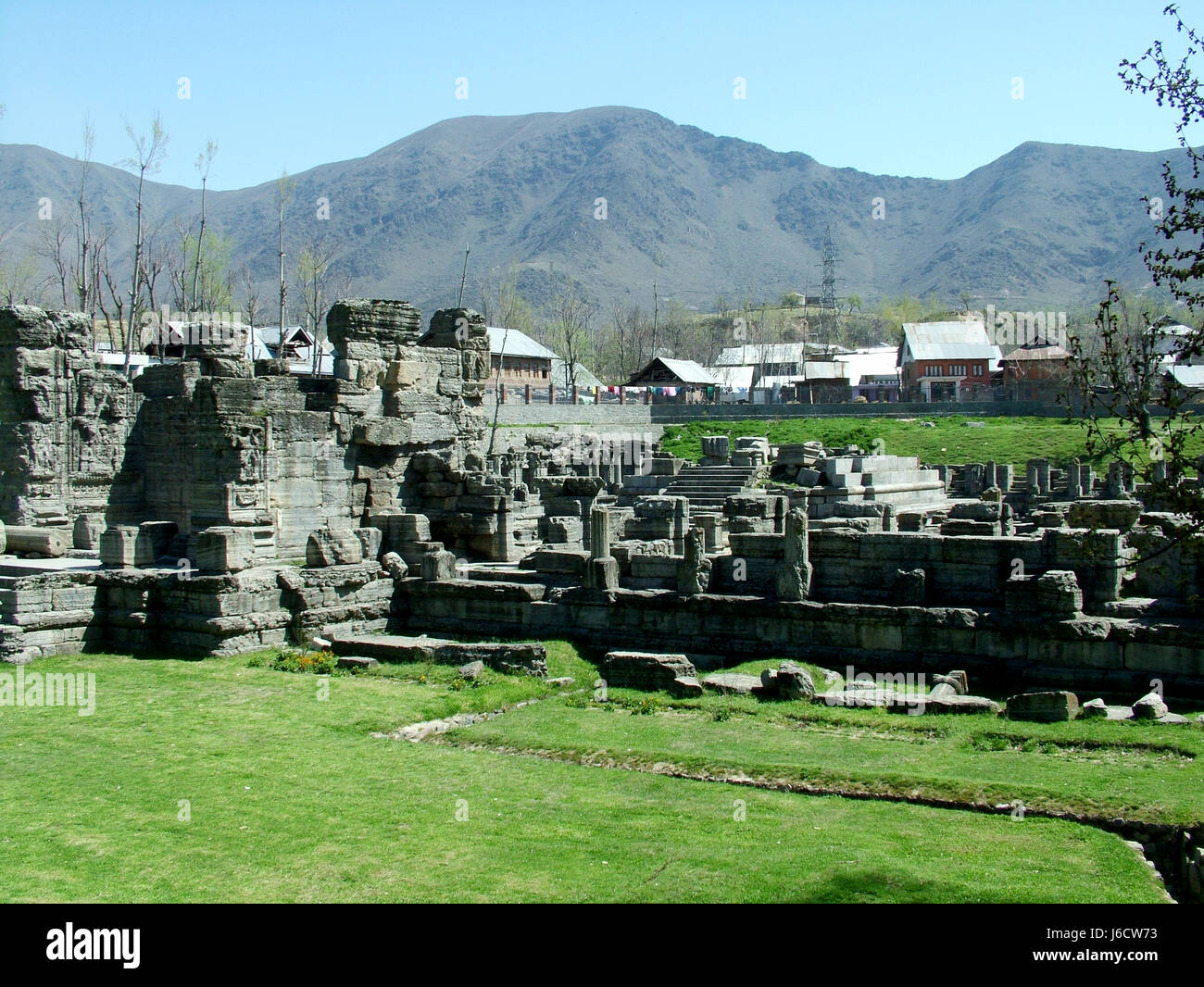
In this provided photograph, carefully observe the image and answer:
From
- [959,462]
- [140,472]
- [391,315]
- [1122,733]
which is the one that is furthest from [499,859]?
[959,462]

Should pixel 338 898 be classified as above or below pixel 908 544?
below

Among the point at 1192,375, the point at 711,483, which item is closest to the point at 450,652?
the point at 711,483

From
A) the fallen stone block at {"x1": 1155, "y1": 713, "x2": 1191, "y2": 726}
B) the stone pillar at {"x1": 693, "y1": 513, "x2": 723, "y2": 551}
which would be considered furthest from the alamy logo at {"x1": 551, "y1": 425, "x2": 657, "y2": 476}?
the fallen stone block at {"x1": 1155, "y1": 713, "x2": 1191, "y2": 726}

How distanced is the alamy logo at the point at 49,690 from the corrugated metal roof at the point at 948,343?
7020 centimetres

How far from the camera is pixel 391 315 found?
23.6m

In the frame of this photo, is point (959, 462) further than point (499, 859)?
Yes

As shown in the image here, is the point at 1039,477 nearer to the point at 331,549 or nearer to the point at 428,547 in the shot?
the point at 428,547

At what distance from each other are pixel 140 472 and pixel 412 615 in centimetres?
841

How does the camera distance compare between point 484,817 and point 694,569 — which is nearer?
point 484,817

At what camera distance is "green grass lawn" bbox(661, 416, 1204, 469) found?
49.4 metres

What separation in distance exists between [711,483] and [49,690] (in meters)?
24.8

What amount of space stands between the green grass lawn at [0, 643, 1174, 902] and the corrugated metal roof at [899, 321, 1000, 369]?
2683 inches

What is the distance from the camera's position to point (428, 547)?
2198 centimetres
